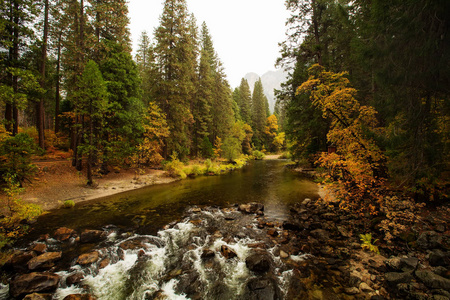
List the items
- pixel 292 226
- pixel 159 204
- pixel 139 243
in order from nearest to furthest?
pixel 139 243 → pixel 292 226 → pixel 159 204

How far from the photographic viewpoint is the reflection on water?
7.91m

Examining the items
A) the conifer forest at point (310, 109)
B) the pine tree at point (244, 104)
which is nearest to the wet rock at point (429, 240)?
the conifer forest at point (310, 109)

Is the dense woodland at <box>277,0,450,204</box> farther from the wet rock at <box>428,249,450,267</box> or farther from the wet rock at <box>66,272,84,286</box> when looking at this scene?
the wet rock at <box>66,272,84,286</box>

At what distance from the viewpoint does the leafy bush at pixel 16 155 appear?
8.24 metres

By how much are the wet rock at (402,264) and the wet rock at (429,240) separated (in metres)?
0.96

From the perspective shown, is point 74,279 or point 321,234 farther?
point 321,234

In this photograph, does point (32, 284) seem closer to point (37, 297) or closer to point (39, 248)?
point (37, 297)

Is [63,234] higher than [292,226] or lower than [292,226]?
lower

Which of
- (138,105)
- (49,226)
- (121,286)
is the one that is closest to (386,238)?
(121,286)

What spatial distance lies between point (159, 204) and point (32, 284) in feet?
20.9

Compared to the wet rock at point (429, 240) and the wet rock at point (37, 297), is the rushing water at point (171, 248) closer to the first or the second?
the wet rock at point (37, 297)

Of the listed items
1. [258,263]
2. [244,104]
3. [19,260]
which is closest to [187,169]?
[19,260]

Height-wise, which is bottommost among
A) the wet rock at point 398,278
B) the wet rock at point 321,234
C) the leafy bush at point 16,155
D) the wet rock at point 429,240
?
the wet rock at point 321,234

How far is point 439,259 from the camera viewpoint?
13.8 ft
